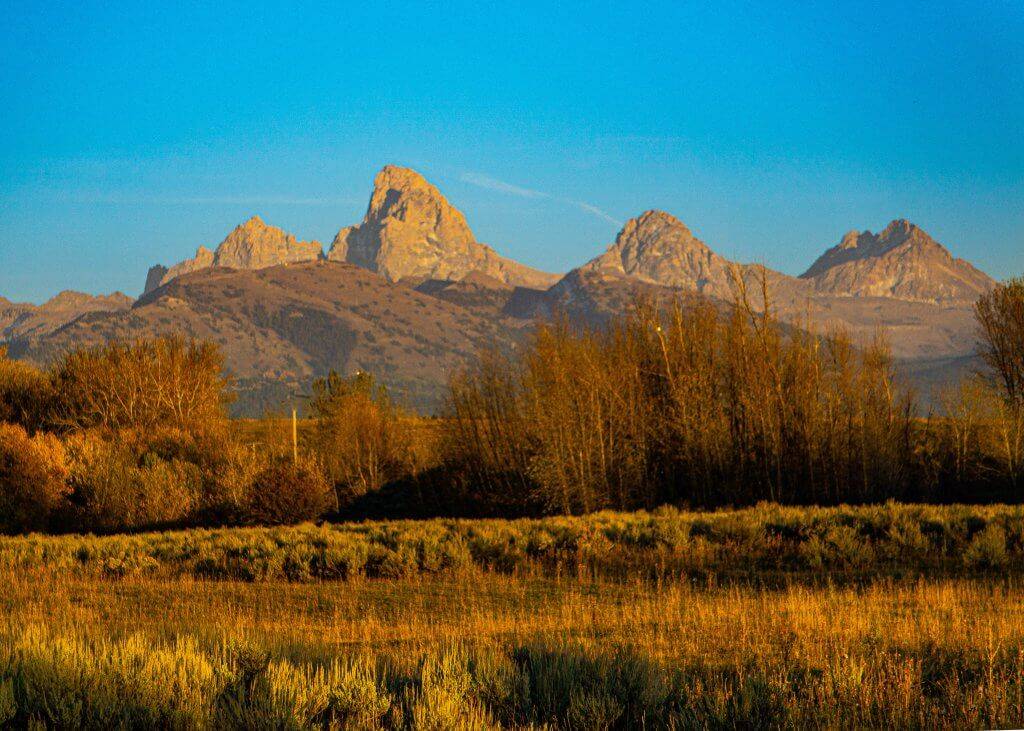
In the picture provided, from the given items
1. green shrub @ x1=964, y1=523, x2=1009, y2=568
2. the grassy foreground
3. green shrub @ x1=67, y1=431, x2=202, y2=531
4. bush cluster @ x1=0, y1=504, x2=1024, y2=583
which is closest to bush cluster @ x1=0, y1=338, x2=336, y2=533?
green shrub @ x1=67, y1=431, x2=202, y2=531

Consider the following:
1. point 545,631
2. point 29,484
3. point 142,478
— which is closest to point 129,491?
point 142,478

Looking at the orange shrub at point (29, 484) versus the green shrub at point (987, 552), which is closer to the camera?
the green shrub at point (987, 552)

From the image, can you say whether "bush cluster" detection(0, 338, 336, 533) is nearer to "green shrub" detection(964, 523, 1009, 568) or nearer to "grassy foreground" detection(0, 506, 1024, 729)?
"grassy foreground" detection(0, 506, 1024, 729)

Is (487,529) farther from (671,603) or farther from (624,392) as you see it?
(624,392)

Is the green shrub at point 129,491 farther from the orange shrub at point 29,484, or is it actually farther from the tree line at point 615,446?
the orange shrub at point 29,484

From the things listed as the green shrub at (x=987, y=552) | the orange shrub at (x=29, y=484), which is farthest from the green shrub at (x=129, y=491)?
the green shrub at (x=987, y=552)

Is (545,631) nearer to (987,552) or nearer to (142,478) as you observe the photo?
(987,552)

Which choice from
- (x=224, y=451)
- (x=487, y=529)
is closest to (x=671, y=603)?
(x=487, y=529)

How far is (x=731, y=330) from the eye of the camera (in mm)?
34469

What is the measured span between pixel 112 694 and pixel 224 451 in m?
34.8

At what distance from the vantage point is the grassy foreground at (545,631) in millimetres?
7574

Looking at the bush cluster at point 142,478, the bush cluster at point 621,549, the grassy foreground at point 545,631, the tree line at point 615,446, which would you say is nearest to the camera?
the grassy foreground at point 545,631

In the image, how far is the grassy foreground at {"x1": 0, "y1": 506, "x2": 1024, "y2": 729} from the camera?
24.8 feet

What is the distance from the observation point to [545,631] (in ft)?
38.5
